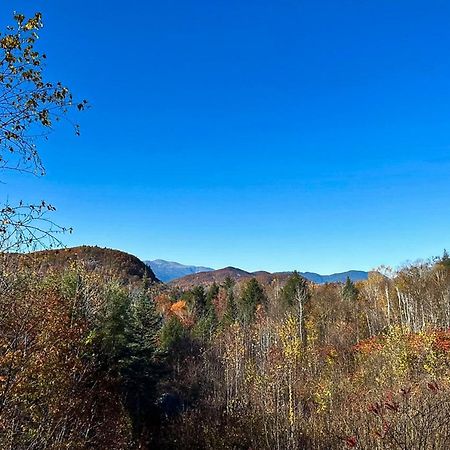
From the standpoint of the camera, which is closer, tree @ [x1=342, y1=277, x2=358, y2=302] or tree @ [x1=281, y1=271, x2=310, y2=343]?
tree @ [x1=281, y1=271, x2=310, y2=343]

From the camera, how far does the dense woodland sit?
24.5 feet

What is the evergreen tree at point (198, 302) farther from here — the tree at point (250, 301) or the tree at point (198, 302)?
the tree at point (250, 301)

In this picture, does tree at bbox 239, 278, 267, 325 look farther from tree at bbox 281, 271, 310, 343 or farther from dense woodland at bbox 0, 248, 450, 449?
dense woodland at bbox 0, 248, 450, 449

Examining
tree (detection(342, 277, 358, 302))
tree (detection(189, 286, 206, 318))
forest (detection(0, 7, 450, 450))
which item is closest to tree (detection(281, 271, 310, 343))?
forest (detection(0, 7, 450, 450))

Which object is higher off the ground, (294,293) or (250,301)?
(294,293)

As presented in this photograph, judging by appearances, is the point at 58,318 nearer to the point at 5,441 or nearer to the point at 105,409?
the point at 105,409

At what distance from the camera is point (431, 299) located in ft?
145

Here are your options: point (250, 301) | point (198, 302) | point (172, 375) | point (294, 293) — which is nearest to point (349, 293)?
point (294, 293)

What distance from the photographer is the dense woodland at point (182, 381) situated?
7.48 meters

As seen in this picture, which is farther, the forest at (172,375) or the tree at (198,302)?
the tree at (198,302)

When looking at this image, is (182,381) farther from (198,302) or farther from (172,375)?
(198,302)

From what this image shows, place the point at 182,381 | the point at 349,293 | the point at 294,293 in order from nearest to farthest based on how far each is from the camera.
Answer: the point at 182,381 < the point at 294,293 < the point at 349,293

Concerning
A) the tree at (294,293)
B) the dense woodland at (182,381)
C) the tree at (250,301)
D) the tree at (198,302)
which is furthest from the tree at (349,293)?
the tree at (198,302)

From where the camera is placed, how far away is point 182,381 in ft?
109
